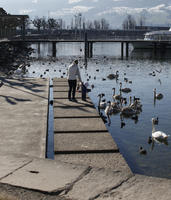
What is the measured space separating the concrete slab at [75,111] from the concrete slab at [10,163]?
5.19 m

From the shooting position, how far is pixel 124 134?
12383mm

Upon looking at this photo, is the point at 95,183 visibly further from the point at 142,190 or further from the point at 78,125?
the point at 78,125

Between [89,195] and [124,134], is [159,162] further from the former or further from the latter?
[89,195]

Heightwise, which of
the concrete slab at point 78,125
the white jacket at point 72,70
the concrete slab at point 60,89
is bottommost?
the concrete slab at point 78,125

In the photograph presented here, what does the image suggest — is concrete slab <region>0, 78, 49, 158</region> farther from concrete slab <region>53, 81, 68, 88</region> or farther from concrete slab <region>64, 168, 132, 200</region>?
concrete slab <region>64, 168, 132, 200</region>

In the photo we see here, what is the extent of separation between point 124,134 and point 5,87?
8962 millimetres

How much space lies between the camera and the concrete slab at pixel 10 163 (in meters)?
6.62

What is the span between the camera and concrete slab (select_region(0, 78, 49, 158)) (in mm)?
8839

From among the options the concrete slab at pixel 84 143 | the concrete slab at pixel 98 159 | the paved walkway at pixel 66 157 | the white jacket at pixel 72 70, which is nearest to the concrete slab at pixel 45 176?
the paved walkway at pixel 66 157

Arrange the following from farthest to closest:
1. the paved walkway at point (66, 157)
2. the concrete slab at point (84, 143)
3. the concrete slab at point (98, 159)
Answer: the concrete slab at point (84, 143), the concrete slab at point (98, 159), the paved walkway at point (66, 157)

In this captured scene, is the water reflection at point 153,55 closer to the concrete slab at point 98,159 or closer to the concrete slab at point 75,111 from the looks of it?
the concrete slab at point 75,111

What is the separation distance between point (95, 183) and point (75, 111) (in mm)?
7403

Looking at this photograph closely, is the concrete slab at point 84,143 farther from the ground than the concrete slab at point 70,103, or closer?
closer

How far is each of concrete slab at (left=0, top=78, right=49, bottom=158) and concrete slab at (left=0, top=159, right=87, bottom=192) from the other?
1.24 meters
